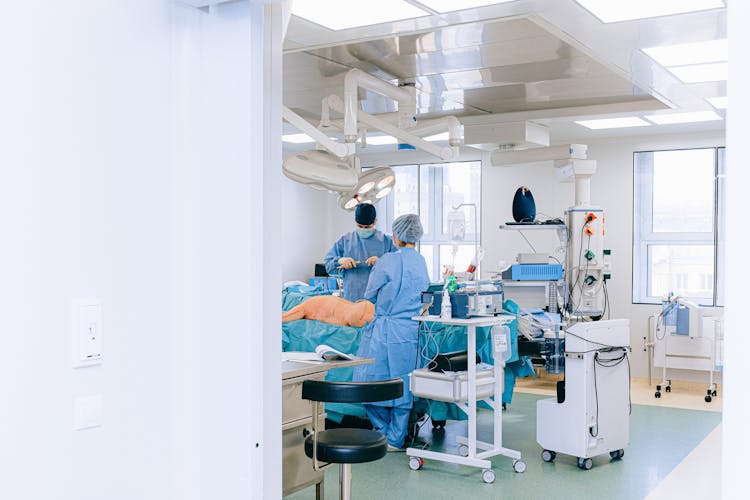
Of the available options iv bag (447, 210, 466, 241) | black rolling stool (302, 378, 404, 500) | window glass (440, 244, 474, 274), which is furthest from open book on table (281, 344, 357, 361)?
window glass (440, 244, 474, 274)

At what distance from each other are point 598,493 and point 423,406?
1.30 m

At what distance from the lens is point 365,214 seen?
590 centimetres

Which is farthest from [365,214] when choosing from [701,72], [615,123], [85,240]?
[85,240]

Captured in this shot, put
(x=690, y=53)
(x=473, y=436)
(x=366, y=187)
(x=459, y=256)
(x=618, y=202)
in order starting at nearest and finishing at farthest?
1. (x=690, y=53)
2. (x=473, y=436)
3. (x=366, y=187)
4. (x=618, y=202)
5. (x=459, y=256)

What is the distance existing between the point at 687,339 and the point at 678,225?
1315mm

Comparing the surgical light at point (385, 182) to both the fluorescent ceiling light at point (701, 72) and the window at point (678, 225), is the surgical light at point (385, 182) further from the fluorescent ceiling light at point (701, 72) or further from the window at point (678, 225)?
the window at point (678, 225)

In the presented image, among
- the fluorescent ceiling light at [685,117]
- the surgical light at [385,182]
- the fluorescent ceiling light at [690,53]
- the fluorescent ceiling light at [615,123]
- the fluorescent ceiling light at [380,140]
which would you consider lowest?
the surgical light at [385,182]

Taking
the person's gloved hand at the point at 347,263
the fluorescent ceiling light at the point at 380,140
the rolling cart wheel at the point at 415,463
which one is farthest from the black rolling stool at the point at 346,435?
the fluorescent ceiling light at the point at 380,140

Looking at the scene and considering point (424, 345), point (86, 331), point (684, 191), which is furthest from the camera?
→ point (684, 191)

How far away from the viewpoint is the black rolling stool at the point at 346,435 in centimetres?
268

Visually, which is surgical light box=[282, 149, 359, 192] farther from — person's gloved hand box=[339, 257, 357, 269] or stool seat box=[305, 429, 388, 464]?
person's gloved hand box=[339, 257, 357, 269]

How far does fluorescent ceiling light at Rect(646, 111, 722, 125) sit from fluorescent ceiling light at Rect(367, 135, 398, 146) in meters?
2.39

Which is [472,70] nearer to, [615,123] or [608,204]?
[615,123]

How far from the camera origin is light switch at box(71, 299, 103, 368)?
1463 millimetres
